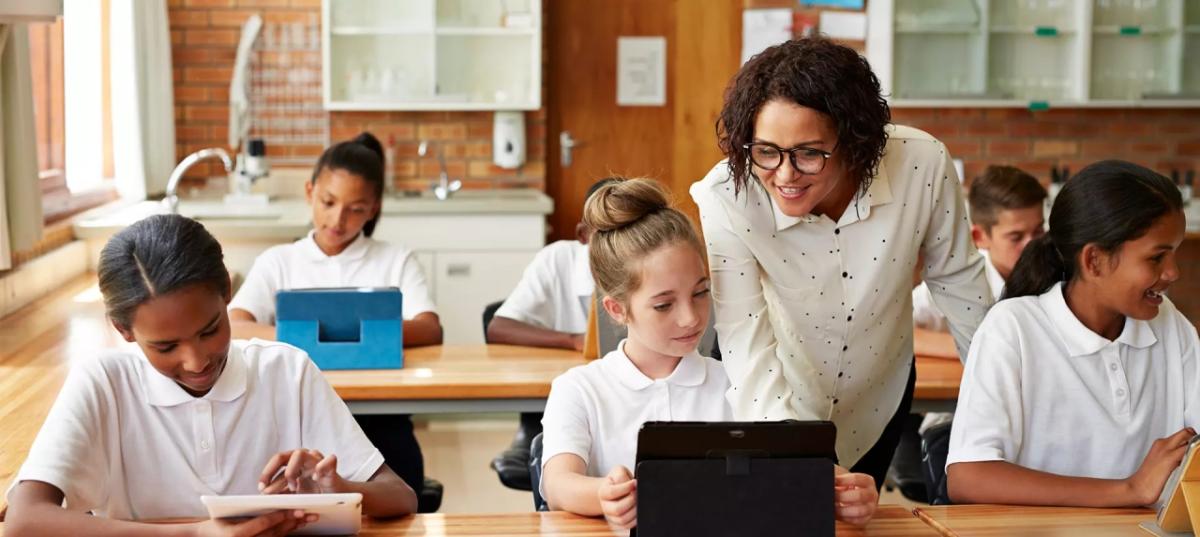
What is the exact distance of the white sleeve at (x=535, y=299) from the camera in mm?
3369

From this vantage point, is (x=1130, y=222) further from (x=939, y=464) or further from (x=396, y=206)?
(x=396, y=206)

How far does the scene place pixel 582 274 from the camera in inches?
134

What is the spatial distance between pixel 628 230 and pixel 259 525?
74 centimetres

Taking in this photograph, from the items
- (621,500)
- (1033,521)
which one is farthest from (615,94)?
(621,500)

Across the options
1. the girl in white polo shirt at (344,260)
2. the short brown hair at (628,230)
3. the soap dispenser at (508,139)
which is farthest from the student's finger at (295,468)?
the soap dispenser at (508,139)

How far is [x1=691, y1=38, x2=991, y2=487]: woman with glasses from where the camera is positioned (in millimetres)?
1960

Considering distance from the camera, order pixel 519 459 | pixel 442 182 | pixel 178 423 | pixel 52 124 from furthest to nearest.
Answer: pixel 442 182 < pixel 52 124 < pixel 519 459 < pixel 178 423

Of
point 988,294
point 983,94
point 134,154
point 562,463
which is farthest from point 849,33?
point 562,463

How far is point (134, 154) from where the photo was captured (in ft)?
16.7

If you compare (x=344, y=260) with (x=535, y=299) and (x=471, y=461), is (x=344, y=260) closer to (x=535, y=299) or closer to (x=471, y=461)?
(x=535, y=299)

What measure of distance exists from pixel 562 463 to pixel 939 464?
3.73ft

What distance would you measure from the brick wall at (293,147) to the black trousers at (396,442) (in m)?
2.74

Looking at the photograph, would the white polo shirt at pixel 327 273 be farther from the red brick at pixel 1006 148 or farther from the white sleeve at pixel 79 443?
the red brick at pixel 1006 148

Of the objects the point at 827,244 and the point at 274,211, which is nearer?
the point at 827,244
